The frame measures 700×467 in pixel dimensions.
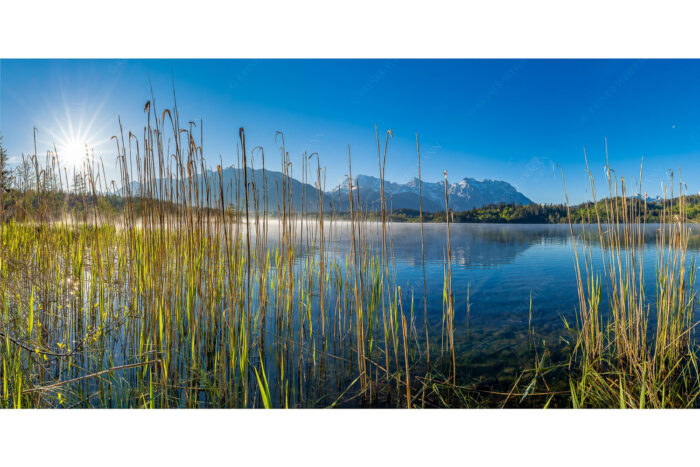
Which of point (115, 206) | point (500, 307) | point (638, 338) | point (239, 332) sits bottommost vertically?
point (500, 307)

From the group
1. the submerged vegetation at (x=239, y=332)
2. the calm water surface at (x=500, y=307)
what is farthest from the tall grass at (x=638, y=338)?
the calm water surface at (x=500, y=307)

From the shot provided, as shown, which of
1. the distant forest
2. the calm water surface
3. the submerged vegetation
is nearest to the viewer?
the submerged vegetation

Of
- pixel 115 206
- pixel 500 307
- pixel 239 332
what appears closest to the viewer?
pixel 239 332

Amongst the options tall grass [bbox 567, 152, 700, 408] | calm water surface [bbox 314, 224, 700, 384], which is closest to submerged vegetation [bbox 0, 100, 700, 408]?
tall grass [bbox 567, 152, 700, 408]

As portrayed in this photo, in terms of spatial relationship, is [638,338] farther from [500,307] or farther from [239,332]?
[239,332]

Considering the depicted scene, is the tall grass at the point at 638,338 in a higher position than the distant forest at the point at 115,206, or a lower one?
lower

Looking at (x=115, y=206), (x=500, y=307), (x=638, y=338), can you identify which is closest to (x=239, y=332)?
(x=115, y=206)

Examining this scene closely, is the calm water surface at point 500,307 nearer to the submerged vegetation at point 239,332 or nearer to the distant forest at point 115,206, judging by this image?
the submerged vegetation at point 239,332

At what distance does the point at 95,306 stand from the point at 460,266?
230 inches

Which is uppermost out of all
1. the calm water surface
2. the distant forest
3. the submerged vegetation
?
the distant forest

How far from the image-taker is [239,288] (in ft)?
4.87

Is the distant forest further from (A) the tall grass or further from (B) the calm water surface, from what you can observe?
(B) the calm water surface
